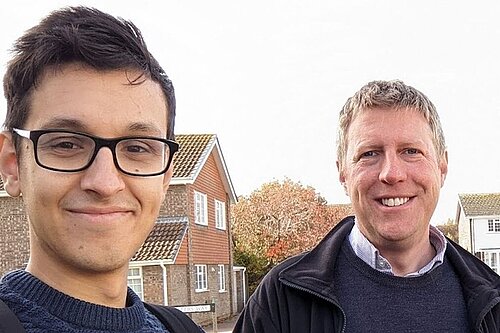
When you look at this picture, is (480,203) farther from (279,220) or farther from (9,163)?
(9,163)

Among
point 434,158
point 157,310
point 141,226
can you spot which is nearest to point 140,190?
point 141,226

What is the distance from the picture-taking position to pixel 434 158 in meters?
3.72

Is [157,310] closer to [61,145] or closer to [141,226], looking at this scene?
[141,226]

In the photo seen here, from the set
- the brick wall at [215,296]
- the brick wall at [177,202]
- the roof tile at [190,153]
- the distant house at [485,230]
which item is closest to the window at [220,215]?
the brick wall at [215,296]

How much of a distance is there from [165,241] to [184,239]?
705 mm

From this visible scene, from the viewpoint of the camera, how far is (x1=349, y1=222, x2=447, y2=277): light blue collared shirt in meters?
3.81

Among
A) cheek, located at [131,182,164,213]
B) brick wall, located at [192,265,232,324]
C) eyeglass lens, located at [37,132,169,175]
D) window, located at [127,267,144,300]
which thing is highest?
eyeglass lens, located at [37,132,169,175]

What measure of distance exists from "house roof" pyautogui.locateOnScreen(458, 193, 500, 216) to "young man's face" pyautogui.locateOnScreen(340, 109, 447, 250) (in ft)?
182

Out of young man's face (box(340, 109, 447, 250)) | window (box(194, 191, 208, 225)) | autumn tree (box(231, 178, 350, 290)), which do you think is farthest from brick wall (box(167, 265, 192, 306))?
young man's face (box(340, 109, 447, 250))

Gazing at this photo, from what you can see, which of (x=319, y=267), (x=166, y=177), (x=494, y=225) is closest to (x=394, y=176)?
(x=319, y=267)

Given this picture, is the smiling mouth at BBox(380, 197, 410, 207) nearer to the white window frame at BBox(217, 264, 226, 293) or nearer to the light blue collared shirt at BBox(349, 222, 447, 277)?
the light blue collared shirt at BBox(349, 222, 447, 277)

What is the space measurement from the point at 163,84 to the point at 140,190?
44 cm

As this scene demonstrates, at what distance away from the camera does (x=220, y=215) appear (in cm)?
3111

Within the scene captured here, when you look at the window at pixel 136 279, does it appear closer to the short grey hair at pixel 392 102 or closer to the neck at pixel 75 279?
the short grey hair at pixel 392 102
